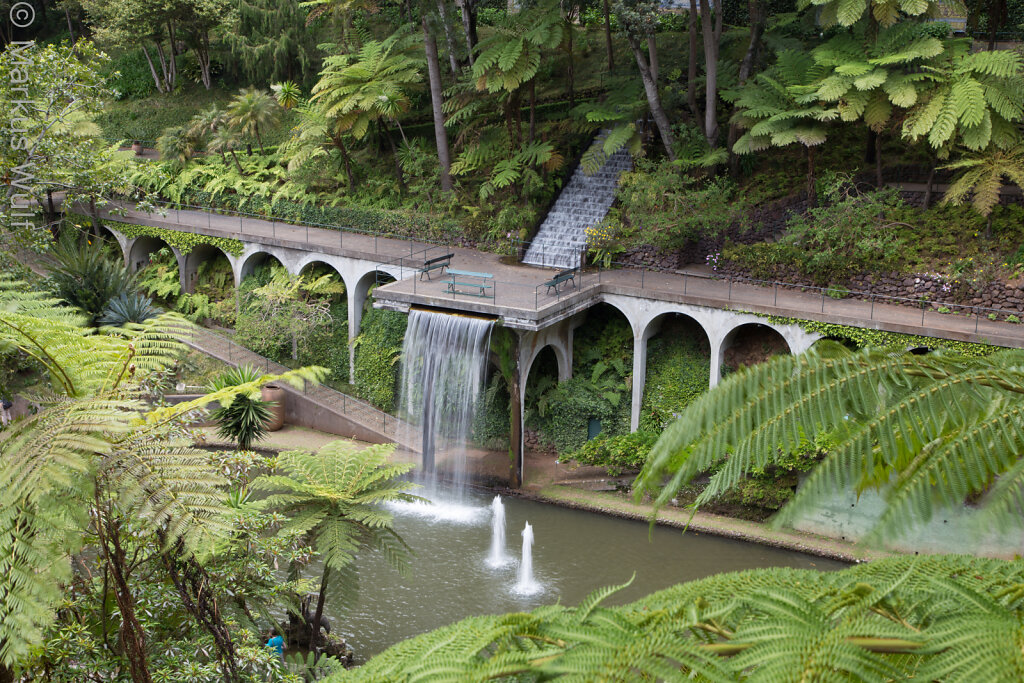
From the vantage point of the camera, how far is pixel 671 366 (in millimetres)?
21625

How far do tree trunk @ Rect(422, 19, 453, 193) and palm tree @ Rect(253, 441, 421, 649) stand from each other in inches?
581

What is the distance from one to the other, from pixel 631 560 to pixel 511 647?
14.9 meters

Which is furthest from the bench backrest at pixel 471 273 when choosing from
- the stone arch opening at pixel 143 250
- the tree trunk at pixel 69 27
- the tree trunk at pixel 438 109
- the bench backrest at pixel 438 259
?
the tree trunk at pixel 69 27

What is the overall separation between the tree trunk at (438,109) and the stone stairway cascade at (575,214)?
3.63 metres

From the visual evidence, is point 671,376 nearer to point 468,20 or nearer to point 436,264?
point 436,264

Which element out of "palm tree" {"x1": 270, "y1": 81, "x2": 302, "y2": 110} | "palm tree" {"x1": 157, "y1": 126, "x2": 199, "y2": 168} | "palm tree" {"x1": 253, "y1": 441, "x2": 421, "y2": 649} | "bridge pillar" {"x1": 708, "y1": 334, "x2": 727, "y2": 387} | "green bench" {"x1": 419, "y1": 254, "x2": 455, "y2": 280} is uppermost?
"palm tree" {"x1": 270, "y1": 81, "x2": 302, "y2": 110}

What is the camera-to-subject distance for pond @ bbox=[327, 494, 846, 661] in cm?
1565

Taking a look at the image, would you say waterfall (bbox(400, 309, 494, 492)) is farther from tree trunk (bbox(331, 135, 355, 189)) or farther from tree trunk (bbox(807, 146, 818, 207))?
tree trunk (bbox(331, 135, 355, 189))

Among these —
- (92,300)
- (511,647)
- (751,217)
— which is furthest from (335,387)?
(511,647)

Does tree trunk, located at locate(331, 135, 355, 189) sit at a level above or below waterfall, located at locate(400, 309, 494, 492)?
above

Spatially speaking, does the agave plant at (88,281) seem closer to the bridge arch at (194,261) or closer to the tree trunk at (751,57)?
the bridge arch at (194,261)

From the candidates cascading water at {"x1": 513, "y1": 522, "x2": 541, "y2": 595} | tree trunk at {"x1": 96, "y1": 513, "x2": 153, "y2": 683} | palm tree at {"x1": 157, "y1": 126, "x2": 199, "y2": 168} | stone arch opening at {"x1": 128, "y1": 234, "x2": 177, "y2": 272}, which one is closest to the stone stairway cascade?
cascading water at {"x1": 513, "y1": 522, "x2": 541, "y2": 595}

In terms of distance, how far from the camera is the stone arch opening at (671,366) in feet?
69.5

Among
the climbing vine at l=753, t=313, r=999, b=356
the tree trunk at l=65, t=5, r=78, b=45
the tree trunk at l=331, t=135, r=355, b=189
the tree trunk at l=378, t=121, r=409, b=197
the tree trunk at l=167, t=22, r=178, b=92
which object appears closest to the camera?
the climbing vine at l=753, t=313, r=999, b=356
